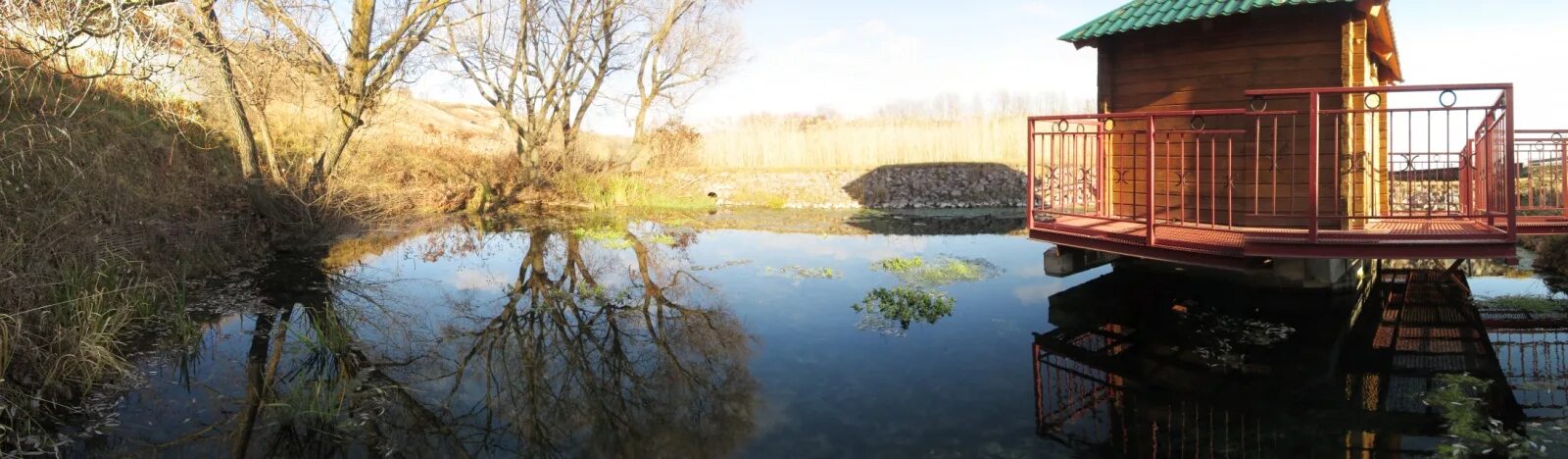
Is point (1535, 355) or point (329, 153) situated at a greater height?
point (329, 153)

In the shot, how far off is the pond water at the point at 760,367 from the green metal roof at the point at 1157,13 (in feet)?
8.34

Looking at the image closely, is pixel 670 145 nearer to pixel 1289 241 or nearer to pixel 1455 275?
pixel 1455 275

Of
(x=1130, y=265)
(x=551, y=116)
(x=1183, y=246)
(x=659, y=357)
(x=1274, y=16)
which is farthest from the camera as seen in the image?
(x=551, y=116)

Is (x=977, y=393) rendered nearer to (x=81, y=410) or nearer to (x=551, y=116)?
(x=81, y=410)

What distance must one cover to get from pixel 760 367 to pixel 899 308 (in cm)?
211

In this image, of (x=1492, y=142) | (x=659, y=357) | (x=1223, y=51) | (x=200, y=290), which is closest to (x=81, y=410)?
(x=659, y=357)

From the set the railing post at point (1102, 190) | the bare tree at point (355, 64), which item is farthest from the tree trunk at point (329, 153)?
the railing post at point (1102, 190)

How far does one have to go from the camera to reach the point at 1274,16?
7.34 m

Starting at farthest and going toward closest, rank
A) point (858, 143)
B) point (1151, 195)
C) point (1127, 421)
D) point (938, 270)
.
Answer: point (858, 143), point (938, 270), point (1151, 195), point (1127, 421)

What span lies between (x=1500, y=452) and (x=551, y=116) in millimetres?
18500

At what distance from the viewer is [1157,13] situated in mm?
7855

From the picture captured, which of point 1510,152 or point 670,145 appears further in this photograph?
point 670,145

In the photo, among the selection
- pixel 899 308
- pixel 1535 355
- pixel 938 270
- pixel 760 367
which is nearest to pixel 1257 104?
pixel 1535 355

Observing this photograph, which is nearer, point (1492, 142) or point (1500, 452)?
point (1500, 452)
